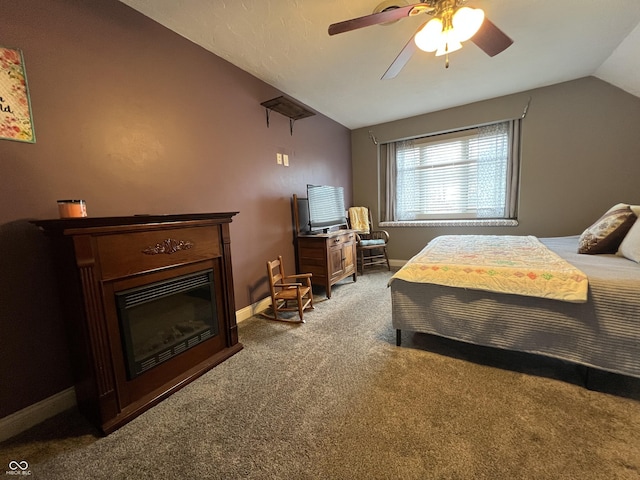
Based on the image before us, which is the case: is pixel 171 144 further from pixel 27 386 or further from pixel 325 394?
pixel 325 394

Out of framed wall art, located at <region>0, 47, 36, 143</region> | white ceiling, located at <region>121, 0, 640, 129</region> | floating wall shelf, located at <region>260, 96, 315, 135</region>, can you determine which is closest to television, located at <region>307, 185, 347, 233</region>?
floating wall shelf, located at <region>260, 96, 315, 135</region>

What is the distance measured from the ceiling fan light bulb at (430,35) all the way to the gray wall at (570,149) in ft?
8.47

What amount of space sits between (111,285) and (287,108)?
7.80ft

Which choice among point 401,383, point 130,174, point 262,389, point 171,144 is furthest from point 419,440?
point 171,144

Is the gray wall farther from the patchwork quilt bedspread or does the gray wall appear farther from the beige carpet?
the beige carpet

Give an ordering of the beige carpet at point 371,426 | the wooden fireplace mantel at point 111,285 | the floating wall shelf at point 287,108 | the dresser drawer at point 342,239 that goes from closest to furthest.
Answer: the beige carpet at point 371,426 → the wooden fireplace mantel at point 111,285 → the floating wall shelf at point 287,108 → the dresser drawer at point 342,239

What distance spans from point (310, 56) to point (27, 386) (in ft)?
10.1

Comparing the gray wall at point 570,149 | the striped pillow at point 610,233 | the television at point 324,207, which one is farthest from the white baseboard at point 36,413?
the gray wall at point 570,149

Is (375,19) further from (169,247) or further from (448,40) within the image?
(169,247)

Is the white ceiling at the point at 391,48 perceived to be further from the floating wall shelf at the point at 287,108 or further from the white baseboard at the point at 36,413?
the white baseboard at the point at 36,413

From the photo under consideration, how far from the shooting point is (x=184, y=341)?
67.0 inches

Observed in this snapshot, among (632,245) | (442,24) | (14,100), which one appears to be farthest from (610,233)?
(14,100)

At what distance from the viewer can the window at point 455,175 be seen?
3607 millimetres

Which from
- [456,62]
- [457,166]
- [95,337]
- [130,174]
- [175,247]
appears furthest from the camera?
[457,166]
